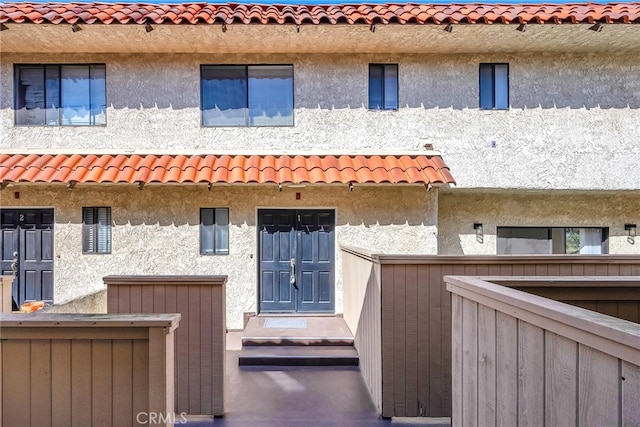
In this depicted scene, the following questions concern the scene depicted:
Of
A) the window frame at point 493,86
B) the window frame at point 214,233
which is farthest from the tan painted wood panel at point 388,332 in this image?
the window frame at point 493,86

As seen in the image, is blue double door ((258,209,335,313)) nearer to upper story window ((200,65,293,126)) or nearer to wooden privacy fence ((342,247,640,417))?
upper story window ((200,65,293,126))

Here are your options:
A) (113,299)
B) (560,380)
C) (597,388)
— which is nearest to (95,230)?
(113,299)

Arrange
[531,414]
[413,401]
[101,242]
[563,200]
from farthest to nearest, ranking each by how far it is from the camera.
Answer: [563,200], [101,242], [413,401], [531,414]

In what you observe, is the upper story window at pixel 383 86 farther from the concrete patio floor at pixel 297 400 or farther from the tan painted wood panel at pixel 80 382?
the tan painted wood panel at pixel 80 382

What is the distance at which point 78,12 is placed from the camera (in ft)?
26.1

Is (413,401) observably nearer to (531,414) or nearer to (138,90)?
(531,414)

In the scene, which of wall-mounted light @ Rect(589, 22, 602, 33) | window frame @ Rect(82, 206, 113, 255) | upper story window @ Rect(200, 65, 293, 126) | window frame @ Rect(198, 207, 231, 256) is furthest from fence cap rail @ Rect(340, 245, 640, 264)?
window frame @ Rect(82, 206, 113, 255)

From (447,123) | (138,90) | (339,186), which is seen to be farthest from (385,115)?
(138,90)

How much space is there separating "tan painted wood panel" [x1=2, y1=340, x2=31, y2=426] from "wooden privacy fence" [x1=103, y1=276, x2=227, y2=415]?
7.16 feet

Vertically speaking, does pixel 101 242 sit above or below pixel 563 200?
below

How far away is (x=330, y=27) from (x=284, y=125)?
7.55ft

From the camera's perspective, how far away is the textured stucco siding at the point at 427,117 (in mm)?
8688

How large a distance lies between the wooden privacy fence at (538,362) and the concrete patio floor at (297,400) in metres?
2.13

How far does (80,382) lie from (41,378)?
0.90ft
